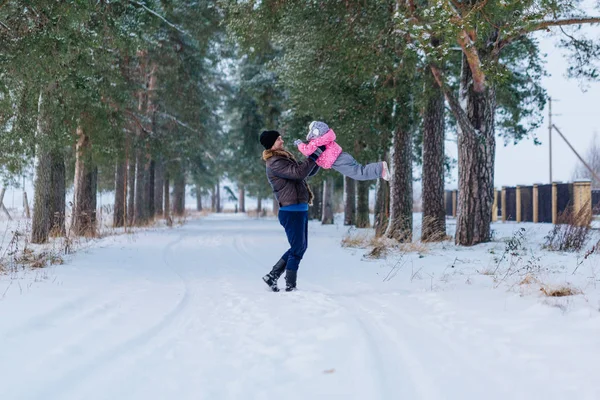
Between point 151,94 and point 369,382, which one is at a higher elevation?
point 151,94

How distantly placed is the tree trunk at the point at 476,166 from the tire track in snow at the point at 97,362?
717 centimetres

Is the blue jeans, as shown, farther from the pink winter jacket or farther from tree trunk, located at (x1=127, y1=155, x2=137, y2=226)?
tree trunk, located at (x1=127, y1=155, x2=137, y2=226)

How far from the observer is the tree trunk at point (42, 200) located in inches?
453

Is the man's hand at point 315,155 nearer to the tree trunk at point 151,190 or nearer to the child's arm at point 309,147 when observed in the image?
the child's arm at point 309,147

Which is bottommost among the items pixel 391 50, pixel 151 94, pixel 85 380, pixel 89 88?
pixel 85 380

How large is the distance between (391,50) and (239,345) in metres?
8.43

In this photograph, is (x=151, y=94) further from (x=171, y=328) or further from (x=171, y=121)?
(x=171, y=328)

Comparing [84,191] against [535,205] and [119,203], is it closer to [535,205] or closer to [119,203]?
[119,203]

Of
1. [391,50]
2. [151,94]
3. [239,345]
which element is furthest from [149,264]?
[151,94]

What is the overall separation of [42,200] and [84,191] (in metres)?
3.83

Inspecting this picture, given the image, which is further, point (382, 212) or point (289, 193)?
point (382, 212)

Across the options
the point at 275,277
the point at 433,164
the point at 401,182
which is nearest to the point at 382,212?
the point at 401,182

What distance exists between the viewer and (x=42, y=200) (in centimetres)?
1173

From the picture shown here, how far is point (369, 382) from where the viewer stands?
296 centimetres
